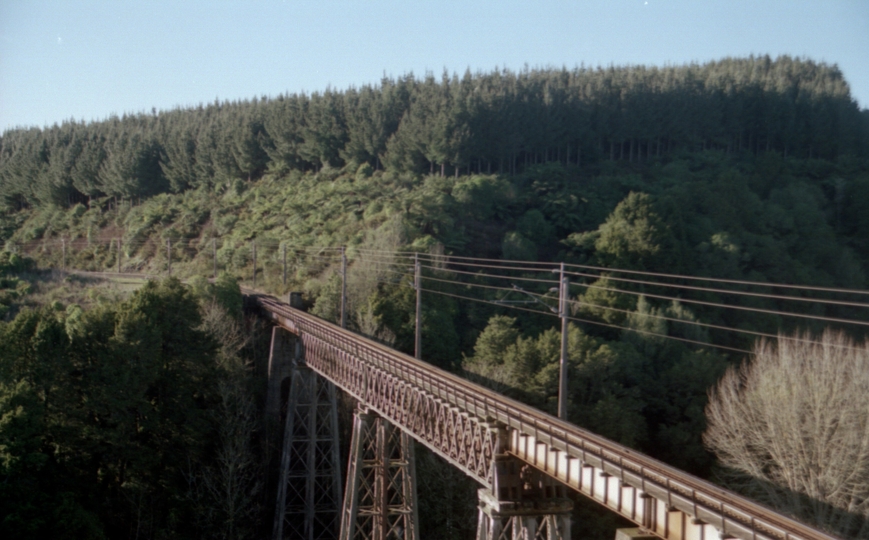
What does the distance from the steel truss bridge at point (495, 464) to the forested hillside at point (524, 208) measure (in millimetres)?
6440

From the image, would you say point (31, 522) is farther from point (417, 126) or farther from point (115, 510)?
point (417, 126)

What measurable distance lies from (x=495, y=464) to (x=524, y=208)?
1789 inches

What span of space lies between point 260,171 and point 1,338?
175 ft

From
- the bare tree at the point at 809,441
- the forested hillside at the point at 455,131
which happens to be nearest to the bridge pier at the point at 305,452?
the bare tree at the point at 809,441

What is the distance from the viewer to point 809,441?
69.8 ft

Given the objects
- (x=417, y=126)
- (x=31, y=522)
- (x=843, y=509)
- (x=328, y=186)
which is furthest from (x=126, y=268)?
(x=843, y=509)

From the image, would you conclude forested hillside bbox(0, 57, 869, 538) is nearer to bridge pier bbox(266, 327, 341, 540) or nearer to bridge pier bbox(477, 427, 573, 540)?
bridge pier bbox(266, 327, 341, 540)

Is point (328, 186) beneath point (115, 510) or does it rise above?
above

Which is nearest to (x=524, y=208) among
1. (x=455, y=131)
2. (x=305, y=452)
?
(x=455, y=131)

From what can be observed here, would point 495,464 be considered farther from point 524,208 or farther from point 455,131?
point 455,131

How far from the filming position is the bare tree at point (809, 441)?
1967 cm

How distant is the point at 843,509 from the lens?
64.4ft

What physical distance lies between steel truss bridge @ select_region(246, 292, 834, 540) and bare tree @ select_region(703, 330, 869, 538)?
8262mm

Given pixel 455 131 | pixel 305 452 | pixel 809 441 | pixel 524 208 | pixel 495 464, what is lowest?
pixel 305 452
